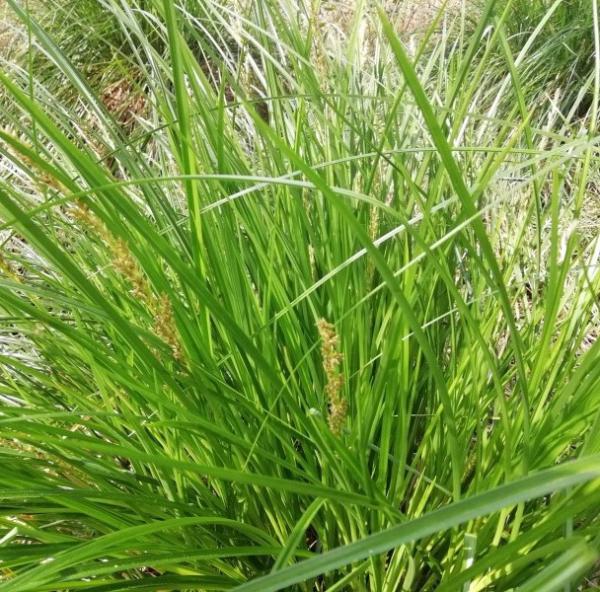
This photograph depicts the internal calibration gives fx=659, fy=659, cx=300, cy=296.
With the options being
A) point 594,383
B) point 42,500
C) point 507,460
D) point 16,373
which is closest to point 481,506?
point 507,460

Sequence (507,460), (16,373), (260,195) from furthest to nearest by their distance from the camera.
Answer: (16,373) < (260,195) < (507,460)

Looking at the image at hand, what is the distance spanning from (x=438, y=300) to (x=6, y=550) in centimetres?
64

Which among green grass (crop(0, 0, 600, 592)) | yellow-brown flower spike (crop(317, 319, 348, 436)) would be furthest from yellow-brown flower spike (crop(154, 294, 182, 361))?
yellow-brown flower spike (crop(317, 319, 348, 436))

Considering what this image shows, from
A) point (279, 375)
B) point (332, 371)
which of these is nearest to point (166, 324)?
point (332, 371)

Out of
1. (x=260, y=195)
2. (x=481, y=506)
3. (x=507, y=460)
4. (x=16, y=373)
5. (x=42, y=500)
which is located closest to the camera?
(x=481, y=506)

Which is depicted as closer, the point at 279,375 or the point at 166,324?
the point at 166,324

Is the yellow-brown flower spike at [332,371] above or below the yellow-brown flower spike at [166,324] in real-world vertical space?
below

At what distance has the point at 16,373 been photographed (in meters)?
1.09

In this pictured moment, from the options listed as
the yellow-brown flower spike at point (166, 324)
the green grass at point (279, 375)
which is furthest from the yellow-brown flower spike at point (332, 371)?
the yellow-brown flower spike at point (166, 324)

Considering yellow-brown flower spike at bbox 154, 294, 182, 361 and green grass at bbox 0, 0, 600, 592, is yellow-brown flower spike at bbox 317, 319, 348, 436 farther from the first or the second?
yellow-brown flower spike at bbox 154, 294, 182, 361

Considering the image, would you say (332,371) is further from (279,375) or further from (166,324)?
(279,375)

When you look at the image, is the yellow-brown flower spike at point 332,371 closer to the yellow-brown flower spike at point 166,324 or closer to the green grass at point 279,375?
the green grass at point 279,375

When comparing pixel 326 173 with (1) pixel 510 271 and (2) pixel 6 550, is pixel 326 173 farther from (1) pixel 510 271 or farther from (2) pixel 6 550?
(2) pixel 6 550

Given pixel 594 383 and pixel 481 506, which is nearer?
pixel 481 506
